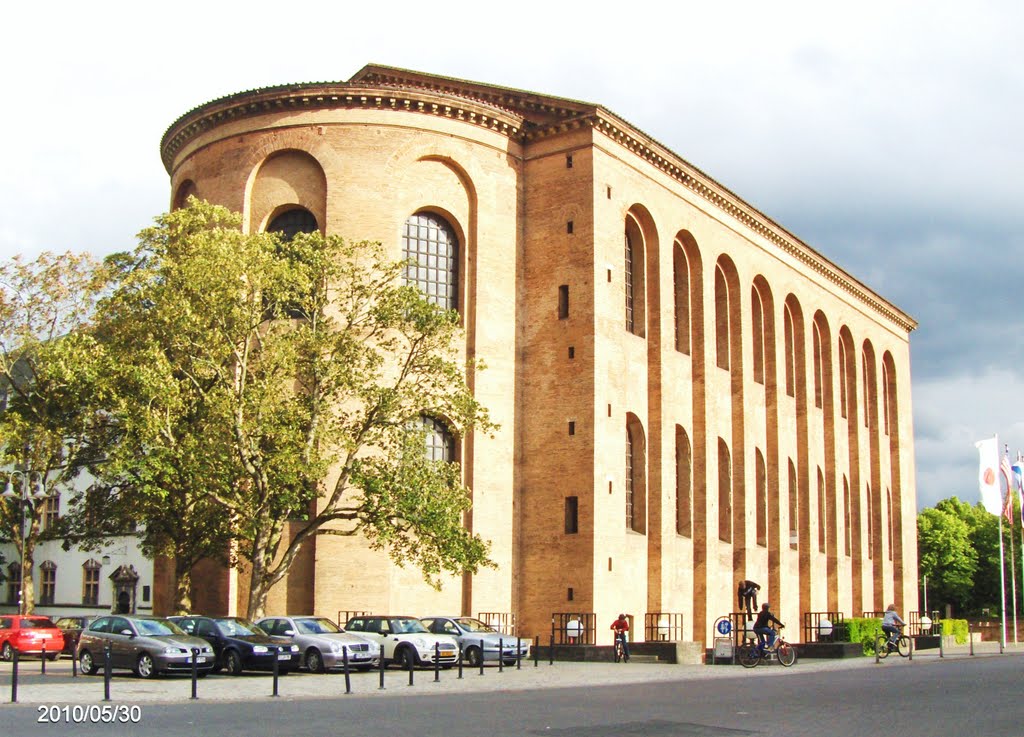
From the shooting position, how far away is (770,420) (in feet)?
152

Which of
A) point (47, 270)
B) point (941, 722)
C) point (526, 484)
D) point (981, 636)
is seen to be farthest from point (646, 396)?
point (981, 636)

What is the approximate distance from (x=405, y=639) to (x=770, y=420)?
80.7ft

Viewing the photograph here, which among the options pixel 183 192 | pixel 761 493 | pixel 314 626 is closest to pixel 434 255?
pixel 183 192

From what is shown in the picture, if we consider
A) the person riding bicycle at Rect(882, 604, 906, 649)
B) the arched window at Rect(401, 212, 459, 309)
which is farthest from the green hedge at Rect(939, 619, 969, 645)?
the arched window at Rect(401, 212, 459, 309)

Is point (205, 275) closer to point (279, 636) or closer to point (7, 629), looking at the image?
point (279, 636)

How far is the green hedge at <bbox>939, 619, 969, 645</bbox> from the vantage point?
Answer: 5161 centimetres

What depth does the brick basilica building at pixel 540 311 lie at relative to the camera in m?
33.6

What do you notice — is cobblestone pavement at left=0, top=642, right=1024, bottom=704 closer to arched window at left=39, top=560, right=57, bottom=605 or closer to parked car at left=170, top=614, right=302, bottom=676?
parked car at left=170, top=614, right=302, bottom=676

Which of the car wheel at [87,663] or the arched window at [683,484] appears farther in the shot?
the arched window at [683,484]

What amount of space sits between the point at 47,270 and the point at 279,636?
14422mm

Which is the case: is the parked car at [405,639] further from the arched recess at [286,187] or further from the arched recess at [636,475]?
the arched recess at [286,187]

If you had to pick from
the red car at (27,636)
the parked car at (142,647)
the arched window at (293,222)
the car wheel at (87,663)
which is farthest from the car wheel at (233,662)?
the arched window at (293,222)

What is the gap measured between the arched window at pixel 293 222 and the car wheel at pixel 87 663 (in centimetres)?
1513

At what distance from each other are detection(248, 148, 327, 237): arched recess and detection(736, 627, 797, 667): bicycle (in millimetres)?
17043
